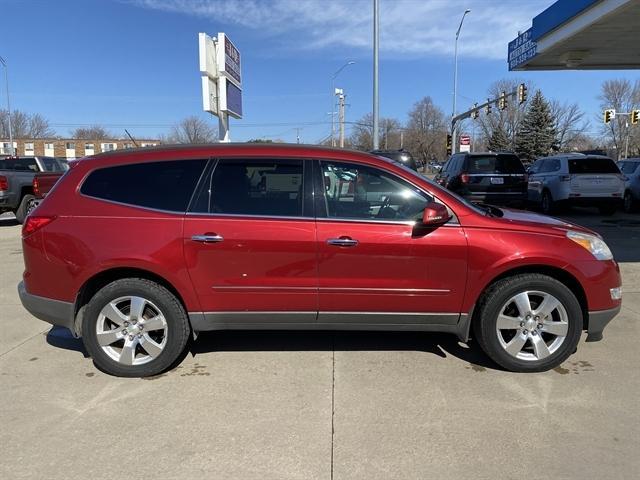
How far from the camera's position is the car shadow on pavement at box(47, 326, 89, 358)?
4828 mm

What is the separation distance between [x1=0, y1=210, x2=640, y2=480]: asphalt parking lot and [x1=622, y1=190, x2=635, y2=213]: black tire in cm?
1190

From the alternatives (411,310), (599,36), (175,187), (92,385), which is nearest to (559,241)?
(411,310)

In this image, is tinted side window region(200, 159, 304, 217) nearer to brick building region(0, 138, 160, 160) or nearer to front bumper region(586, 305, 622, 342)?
front bumper region(586, 305, 622, 342)

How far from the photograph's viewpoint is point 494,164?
13.8 metres

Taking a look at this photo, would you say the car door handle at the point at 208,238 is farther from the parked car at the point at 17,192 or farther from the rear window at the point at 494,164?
the parked car at the point at 17,192

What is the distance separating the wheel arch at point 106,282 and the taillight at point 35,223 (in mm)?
567

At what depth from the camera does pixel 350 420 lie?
11.4 feet

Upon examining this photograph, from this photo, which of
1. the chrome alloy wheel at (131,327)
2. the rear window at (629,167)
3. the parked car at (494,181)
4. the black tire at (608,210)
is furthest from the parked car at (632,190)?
the chrome alloy wheel at (131,327)

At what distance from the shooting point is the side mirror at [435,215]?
3887 mm

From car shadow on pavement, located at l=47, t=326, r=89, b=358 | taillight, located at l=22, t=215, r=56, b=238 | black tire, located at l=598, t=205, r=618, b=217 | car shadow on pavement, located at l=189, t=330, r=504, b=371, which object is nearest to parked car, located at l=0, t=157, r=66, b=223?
car shadow on pavement, located at l=47, t=326, r=89, b=358

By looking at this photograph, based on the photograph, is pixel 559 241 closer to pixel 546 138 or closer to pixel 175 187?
pixel 175 187

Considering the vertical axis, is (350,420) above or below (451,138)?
below

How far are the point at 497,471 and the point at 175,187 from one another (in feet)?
9.82

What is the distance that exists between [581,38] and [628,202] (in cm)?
583
